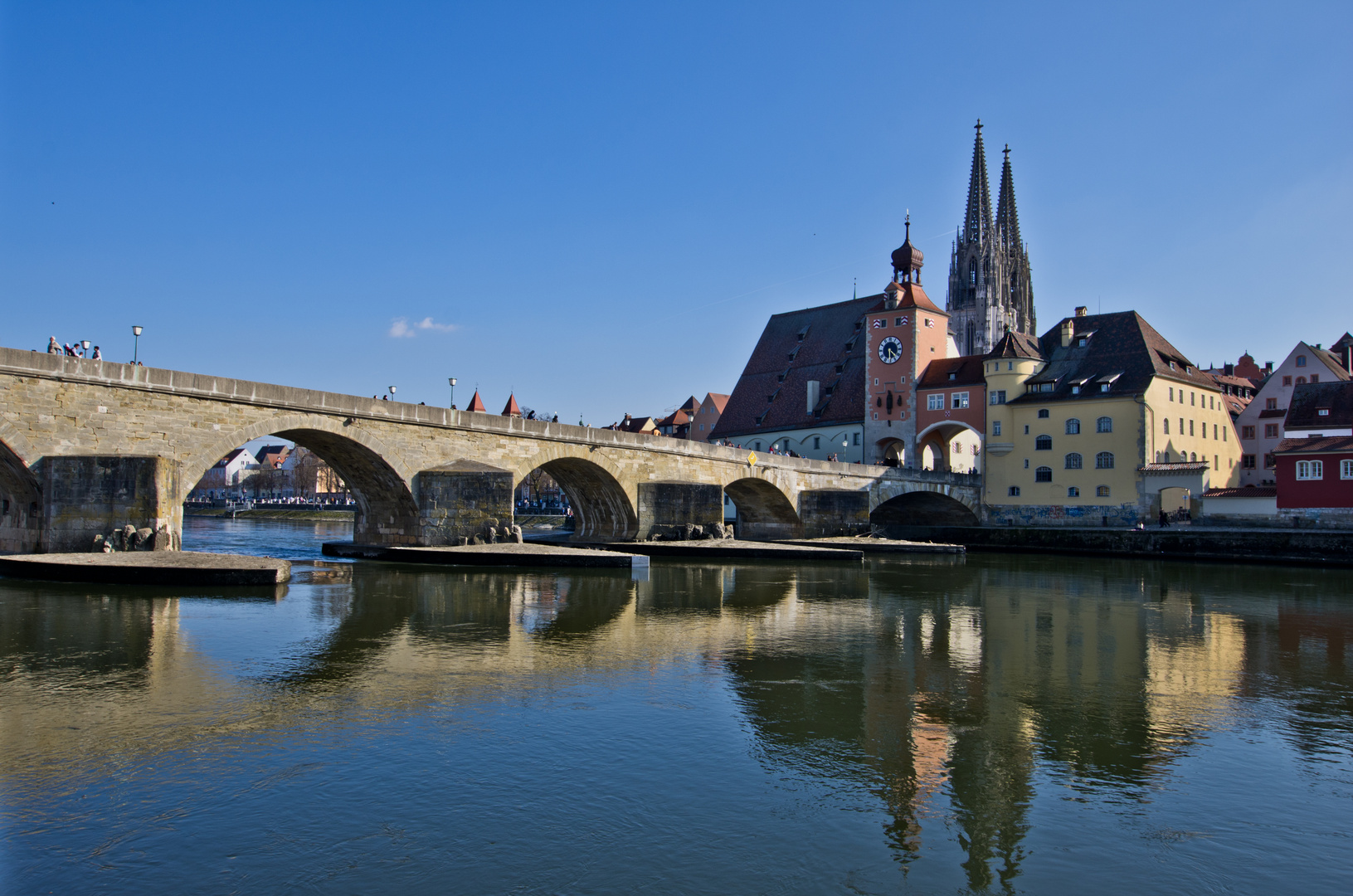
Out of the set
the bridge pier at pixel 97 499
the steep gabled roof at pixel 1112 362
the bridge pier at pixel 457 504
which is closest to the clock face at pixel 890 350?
the steep gabled roof at pixel 1112 362

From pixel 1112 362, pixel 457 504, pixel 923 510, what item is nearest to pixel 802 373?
pixel 923 510

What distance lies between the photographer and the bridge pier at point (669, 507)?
39.5 metres

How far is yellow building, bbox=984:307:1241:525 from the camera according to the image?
5175 cm

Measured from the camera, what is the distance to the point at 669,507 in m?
39.7

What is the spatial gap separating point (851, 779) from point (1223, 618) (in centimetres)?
1699

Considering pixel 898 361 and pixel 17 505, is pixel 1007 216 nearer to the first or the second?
pixel 898 361

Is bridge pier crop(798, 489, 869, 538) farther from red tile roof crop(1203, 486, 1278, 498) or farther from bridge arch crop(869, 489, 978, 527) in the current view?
red tile roof crop(1203, 486, 1278, 498)

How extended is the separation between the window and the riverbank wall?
3670 mm

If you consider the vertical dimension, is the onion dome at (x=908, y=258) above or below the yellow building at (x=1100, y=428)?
above

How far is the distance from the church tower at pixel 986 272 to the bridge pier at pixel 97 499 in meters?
78.3

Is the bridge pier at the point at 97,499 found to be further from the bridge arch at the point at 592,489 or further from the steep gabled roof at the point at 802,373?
the steep gabled roof at the point at 802,373

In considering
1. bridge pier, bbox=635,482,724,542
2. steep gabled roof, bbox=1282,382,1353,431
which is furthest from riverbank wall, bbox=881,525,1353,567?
bridge pier, bbox=635,482,724,542

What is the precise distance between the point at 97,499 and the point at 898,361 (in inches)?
1950

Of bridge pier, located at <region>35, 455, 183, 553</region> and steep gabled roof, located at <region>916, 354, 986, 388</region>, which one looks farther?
steep gabled roof, located at <region>916, 354, 986, 388</region>
